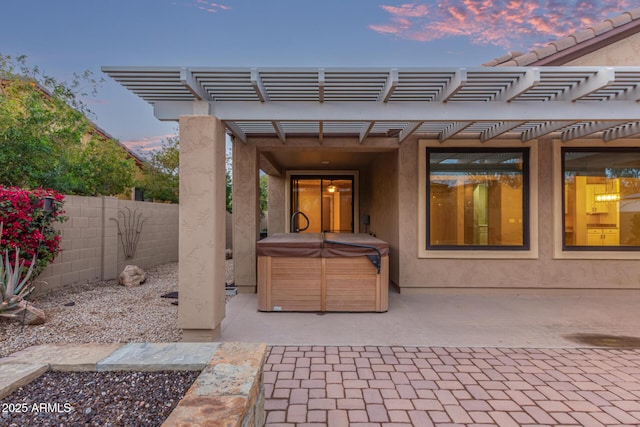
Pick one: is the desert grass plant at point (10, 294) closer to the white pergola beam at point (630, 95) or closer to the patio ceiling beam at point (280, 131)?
the patio ceiling beam at point (280, 131)

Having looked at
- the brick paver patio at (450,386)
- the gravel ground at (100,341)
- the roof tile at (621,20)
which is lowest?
the brick paver patio at (450,386)

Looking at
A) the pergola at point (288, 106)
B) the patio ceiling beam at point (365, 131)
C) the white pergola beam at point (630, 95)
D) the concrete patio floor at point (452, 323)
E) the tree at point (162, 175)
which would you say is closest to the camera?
the pergola at point (288, 106)

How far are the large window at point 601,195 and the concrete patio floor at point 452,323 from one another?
3.33ft

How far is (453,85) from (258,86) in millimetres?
1795

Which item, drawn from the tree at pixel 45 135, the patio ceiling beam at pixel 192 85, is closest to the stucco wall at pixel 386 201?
the patio ceiling beam at pixel 192 85

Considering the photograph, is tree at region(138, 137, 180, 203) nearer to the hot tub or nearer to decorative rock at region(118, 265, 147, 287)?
decorative rock at region(118, 265, 147, 287)

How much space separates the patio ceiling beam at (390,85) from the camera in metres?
2.79

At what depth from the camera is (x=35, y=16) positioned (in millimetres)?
10281

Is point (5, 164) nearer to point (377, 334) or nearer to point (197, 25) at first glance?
point (197, 25)

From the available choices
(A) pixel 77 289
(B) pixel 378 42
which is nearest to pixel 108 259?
(A) pixel 77 289

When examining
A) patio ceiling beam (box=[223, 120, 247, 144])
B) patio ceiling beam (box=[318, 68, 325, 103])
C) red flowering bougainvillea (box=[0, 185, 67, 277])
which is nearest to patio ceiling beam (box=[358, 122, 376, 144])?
patio ceiling beam (box=[318, 68, 325, 103])

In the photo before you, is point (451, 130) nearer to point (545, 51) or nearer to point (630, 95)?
point (545, 51)

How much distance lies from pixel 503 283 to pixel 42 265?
692cm

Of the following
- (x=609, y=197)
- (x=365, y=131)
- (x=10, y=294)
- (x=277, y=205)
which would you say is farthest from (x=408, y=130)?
(x=277, y=205)
